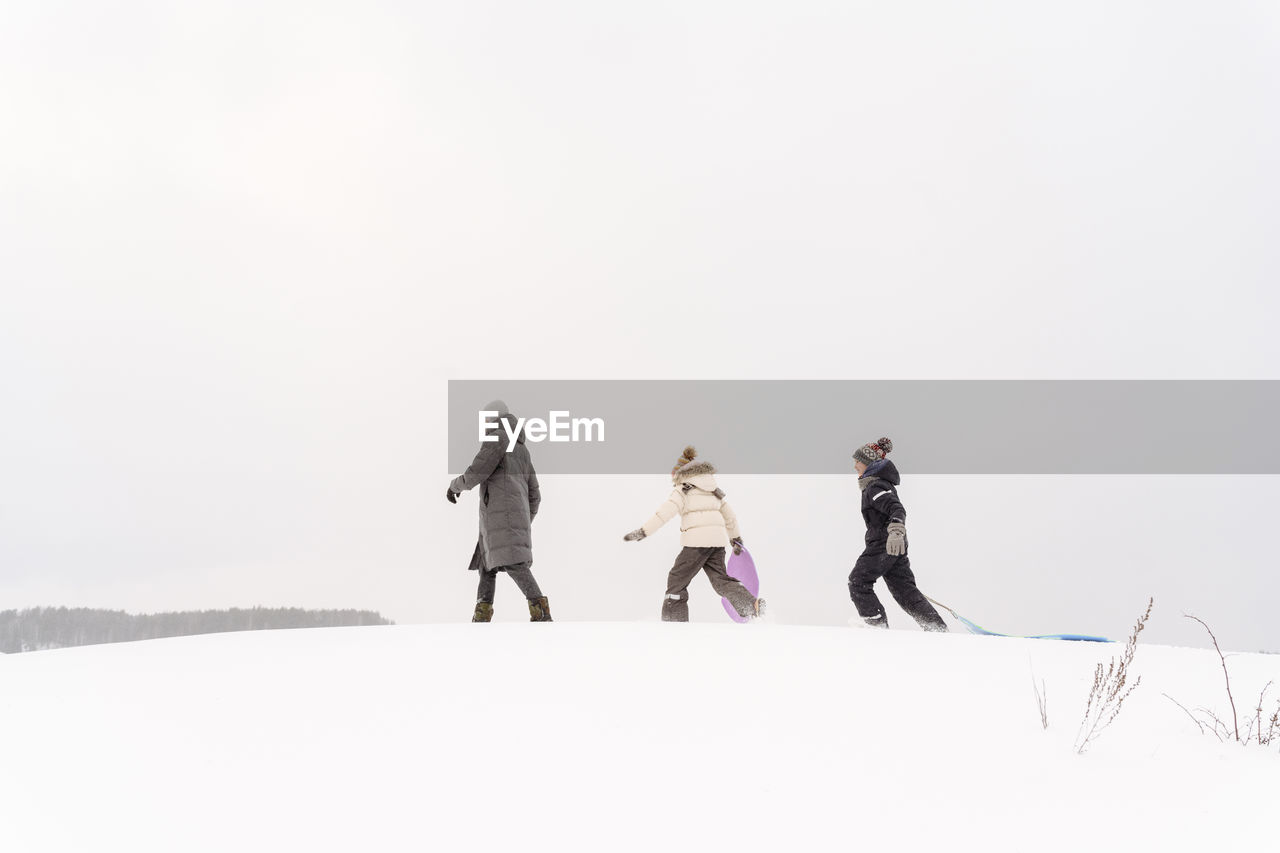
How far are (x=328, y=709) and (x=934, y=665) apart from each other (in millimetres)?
3559

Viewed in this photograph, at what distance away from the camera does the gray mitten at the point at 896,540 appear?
25.8ft

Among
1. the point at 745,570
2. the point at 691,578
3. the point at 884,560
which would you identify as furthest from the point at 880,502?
the point at 691,578

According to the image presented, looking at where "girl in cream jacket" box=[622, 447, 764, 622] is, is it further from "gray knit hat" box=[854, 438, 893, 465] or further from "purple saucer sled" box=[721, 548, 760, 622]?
"gray knit hat" box=[854, 438, 893, 465]

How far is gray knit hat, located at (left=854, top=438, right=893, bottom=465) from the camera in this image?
8.47 metres

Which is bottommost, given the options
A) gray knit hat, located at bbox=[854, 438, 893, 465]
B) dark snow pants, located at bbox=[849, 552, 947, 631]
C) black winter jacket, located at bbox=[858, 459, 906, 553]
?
dark snow pants, located at bbox=[849, 552, 947, 631]

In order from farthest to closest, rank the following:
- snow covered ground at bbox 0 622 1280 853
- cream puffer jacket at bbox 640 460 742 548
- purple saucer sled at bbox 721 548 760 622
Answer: purple saucer sled at bbox 721 548 760 622 → cream puffer jacket at bbox 640 460 742 548 → snow covered ground at bbox 0 622 1280 853

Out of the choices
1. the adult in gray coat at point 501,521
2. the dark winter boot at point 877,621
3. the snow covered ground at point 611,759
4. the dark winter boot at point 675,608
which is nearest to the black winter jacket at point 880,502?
the dark winter boot at point 877,621

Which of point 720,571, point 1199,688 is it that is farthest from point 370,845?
point 720,571

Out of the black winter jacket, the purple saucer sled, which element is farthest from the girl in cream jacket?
the black winter jacket

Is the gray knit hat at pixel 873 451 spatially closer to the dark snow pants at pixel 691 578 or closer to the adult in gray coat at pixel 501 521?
the dark snow pants at pixel 691 578

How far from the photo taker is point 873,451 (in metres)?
8.52

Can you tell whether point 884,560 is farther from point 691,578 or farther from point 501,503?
point 501,503

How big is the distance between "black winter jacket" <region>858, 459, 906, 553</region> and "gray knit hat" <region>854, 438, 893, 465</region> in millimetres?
140

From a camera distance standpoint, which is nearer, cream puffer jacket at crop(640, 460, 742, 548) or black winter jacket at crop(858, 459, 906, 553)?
black winter jacket at crop(858, 459, 906, 553)
